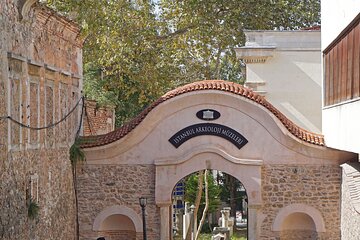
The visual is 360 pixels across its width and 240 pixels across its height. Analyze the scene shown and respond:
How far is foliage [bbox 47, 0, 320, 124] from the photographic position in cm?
3130

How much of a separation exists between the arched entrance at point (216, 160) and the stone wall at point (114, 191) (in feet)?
0.09

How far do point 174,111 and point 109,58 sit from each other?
445 inches

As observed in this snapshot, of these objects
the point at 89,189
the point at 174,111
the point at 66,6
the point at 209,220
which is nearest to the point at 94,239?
the point at 89,189

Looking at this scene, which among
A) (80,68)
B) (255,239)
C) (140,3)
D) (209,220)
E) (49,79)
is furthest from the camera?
(209,220)

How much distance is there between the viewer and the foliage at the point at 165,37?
31.3m

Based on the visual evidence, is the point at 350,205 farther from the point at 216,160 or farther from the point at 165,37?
the point at 165,37

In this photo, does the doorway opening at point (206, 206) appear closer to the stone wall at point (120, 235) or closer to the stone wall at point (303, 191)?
the stone wall at point (120, 235)

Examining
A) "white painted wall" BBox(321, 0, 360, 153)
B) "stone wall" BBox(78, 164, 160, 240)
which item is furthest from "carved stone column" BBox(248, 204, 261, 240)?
"white painted wall" BBox(321, 0, 360, 153)

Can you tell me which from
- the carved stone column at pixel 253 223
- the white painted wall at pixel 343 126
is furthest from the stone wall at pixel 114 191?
the white painted wall at pixel 343 126

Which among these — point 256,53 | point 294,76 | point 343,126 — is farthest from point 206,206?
point 343,126

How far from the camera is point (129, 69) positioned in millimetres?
32562

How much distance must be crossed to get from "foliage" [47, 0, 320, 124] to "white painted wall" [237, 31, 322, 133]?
24.2 ft

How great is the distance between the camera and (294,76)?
2464 centimetres

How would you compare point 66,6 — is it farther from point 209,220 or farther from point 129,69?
point 209,220
